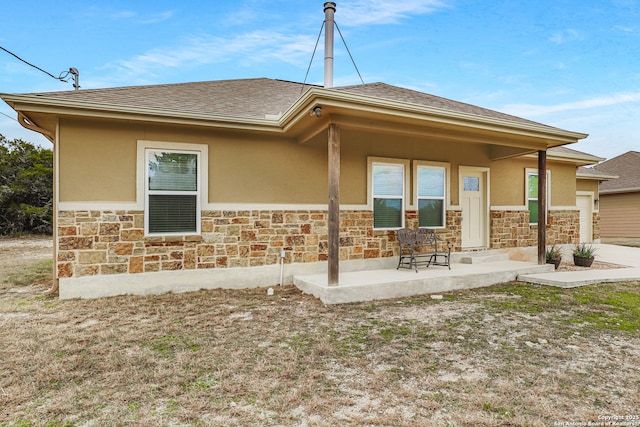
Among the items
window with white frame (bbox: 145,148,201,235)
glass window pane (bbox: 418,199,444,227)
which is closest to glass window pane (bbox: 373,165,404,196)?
glass window pane (bbox: 418,199,444,227)

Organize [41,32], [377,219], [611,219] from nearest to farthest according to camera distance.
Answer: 1. [377,219]
2. [41,32]
3. [611,219]

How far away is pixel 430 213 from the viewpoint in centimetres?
773

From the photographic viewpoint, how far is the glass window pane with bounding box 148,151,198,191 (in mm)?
5719

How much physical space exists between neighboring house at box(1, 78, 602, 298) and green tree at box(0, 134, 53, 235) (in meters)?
13.2

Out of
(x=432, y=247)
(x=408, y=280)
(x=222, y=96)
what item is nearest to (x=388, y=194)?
(x=432, y=247)

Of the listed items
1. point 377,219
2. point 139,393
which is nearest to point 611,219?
point 377,219

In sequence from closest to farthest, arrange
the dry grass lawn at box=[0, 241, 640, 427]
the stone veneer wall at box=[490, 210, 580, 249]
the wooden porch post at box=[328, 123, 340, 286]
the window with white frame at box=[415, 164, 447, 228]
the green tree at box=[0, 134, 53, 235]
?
the dry grass lawn at box=[0, 241, 640, 427] → the wooden porch post at box=[328, 123, 340, 286] → the window with white frame at box=[415, 164, 447, 228] → the stone veneer wall at box=[490, 210, 580, 249] → the green tree at box=[0, 134, 53, 235]

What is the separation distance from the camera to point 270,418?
7.22ft

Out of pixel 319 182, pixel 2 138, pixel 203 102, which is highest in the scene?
pixel 2 138

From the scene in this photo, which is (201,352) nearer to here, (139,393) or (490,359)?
(139,393)

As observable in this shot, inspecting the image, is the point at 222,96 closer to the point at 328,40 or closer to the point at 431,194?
the point at 328,40

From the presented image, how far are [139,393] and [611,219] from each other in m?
22.0

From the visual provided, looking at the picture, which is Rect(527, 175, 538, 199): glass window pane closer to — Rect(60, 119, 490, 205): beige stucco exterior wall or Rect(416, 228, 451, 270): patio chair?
Rect(60, 119, 490, 205): beige stucco exterior wall

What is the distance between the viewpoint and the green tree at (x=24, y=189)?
52.0 feet
